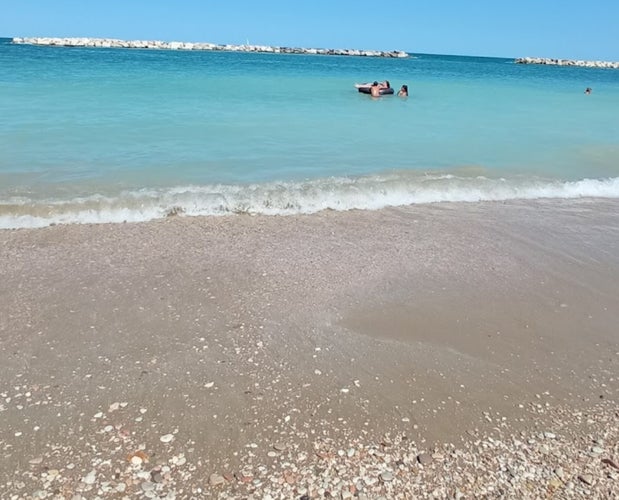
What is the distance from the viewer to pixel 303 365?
432 cm

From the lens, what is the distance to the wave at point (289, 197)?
7895 millimetres

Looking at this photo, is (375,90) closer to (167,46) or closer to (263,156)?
(263,156)

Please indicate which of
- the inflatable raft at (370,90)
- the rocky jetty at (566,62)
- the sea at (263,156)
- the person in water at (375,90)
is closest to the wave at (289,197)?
the sea at (263,156)

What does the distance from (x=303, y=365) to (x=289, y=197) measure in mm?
5007

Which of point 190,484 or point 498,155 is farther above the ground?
point 498,155

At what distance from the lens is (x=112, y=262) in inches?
243

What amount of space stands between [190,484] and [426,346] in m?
2.41

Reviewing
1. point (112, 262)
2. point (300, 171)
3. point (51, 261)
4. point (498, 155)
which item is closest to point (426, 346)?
point (112, 262)

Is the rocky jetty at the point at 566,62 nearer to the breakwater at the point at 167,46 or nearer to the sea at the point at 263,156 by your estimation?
the breakwater at the point at 167,46

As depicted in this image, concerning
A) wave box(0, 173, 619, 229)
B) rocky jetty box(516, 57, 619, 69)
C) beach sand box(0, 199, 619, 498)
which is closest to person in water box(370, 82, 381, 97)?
wave box(0, 173, 619, 229)

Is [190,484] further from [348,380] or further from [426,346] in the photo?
[426,346]

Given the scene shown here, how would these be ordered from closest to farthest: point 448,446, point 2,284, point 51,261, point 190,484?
point 190,484, point 448,446, point 2,284, point 51,261

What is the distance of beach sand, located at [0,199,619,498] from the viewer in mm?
3254

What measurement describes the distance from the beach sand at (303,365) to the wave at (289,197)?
0.75 metres
